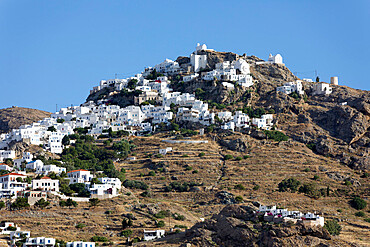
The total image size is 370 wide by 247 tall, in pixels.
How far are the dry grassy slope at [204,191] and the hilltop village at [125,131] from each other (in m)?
1.24

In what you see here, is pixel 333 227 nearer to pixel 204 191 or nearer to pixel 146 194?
pixel 204 191

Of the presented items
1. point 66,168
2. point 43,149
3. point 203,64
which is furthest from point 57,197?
point 203,64

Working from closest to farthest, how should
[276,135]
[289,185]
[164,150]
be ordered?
[289,185]
[164,150]
[276,135]

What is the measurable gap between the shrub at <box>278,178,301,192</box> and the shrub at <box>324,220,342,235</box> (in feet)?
43.4

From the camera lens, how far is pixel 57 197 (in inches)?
2948

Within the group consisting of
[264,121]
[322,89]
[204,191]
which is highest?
[322,89]

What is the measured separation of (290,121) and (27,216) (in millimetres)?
49059

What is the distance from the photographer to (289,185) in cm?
8206

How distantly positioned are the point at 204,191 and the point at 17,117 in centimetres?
5595

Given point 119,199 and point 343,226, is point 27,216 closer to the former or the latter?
point 119,199

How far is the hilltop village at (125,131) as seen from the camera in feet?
242

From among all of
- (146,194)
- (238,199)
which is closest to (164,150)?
(146,194)

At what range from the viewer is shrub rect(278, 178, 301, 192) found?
81688mm

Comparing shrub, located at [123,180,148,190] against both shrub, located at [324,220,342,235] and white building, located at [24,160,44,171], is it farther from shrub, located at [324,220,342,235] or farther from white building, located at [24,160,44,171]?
shrub, located at [324,220,342,235]
